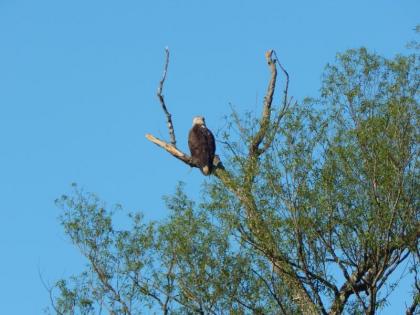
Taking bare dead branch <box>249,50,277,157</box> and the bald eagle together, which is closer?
bare dead branch <box>249,50,277,157</box>

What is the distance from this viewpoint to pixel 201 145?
79.2 ft

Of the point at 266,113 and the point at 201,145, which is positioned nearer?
the point at 266,113

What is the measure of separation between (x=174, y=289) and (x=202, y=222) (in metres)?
1.39

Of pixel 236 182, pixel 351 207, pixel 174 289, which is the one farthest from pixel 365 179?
pixel 174 289

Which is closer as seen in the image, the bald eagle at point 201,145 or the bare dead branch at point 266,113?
the bare dead branch at point 266,113

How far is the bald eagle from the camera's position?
22.8 m

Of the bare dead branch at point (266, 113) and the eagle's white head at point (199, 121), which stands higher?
the eagle's white head at point (199, 121)

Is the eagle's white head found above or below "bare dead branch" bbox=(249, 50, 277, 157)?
above

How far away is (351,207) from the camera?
20750 mm

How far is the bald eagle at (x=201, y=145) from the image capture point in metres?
22.8

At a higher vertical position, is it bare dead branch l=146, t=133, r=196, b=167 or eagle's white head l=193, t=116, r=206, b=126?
eagle's white head l=193, t=116, r=206, b=126

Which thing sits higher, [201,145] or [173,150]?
[201,145]

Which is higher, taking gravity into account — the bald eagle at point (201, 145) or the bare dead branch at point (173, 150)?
the bald eagle at point (201, 145)

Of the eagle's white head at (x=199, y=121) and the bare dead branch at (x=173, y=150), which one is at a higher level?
the eagle's white head at (x=199, y=121)
